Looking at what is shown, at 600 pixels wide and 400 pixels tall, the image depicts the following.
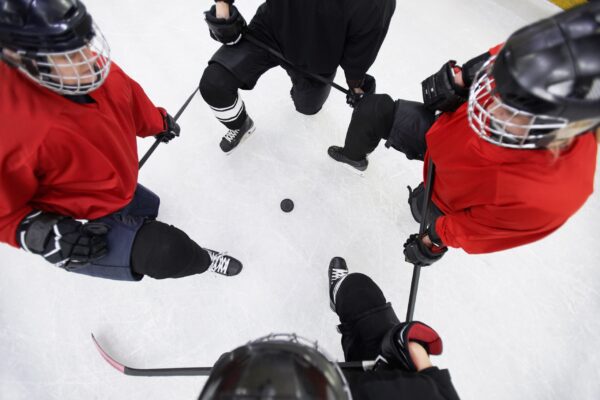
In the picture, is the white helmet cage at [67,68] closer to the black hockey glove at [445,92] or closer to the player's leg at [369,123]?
the player's leg at [369,123]

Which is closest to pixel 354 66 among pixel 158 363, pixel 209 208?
pixel 209 208

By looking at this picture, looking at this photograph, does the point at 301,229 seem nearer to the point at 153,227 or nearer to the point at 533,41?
the point at 153,227

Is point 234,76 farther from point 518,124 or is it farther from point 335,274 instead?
point 518,124

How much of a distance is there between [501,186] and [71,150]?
1.13 meters

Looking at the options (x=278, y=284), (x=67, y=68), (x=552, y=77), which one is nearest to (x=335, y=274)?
(x=278, y=284)

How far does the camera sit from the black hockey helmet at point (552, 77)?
0.62m

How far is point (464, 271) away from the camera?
1567mm

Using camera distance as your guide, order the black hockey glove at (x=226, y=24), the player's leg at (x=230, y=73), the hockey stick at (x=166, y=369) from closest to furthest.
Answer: the hockey stick at (x=166, y=369), the black hockey glove at (x=226, y=24), the player's leg at (x=230, y=73)

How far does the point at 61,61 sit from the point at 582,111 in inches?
44.6

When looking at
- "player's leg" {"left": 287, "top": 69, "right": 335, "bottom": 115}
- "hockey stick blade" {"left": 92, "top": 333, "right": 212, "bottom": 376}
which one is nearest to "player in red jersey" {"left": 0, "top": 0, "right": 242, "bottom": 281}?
"hockey stick blade" {"left": 92, "top": 333, "right": 212, "bottom": 376}

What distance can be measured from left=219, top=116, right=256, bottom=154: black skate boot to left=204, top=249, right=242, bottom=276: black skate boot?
58 centimetres

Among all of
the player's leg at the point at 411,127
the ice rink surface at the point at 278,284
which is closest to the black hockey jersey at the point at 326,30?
the player's leg at the point at 411,127

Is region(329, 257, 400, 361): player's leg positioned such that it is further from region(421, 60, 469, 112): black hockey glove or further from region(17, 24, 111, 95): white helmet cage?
region(17, 24, 111, 95): white helmet cage

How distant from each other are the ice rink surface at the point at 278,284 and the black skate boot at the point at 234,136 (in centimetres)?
5
